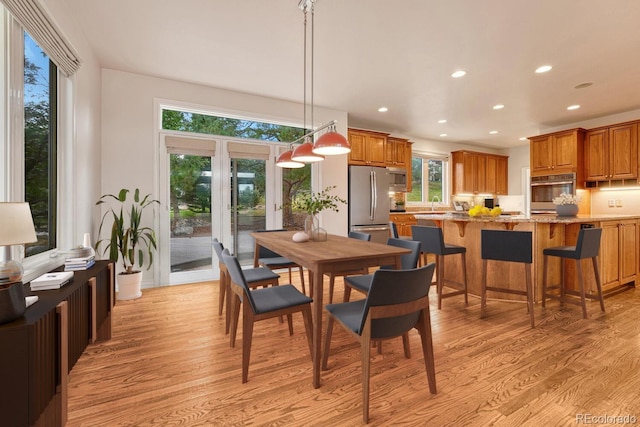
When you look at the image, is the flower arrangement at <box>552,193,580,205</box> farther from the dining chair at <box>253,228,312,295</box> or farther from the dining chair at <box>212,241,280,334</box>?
the dining chair at <box>212,241,280,334</box>

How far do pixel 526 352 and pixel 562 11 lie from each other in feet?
9.00

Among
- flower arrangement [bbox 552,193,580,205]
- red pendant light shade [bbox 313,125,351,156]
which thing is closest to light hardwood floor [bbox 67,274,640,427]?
flower arrangement [bbox 552,193,580,205]

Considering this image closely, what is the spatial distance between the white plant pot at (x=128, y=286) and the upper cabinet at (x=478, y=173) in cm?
677

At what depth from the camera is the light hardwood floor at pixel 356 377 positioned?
1578mm

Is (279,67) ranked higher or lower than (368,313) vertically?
higher

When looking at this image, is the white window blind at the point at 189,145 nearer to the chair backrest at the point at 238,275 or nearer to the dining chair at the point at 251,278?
the dining chair at the point at 251,278

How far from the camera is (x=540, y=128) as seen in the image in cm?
616

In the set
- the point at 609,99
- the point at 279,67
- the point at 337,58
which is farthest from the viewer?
the point at 609,99

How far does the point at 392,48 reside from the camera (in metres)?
3.12

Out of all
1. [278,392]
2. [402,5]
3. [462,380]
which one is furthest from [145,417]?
[402,5]

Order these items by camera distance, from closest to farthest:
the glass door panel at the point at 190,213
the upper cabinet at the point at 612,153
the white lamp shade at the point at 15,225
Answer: the white lamp shade at the point at 15,225
the glass door panel at the point at 190,213
the upper cabinet at the point at 612,153

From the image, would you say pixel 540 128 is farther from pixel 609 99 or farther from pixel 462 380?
pixel 462 380

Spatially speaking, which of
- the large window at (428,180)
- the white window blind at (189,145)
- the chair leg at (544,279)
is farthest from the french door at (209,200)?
the large window at (428,180)

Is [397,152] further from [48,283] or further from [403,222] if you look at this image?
[48,283]
